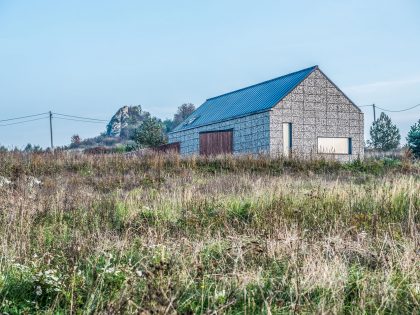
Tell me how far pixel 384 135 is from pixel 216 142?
1684 centimetres

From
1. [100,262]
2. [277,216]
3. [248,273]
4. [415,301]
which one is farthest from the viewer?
[277,216]

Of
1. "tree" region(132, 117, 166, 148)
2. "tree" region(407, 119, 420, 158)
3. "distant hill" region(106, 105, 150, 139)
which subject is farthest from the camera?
"distant hill" region(106, 105, 150, 139)

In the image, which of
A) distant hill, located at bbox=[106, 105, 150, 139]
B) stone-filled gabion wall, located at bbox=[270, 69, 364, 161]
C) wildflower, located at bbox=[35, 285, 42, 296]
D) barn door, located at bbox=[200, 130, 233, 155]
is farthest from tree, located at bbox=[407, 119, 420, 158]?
distant hill, located at bbox=[106, 105, 150, 139]

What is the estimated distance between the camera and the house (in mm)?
29594

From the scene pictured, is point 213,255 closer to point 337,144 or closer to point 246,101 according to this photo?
point 337,144

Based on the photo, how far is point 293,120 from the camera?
98.3ft

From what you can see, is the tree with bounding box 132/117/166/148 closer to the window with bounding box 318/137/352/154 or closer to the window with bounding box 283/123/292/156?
the window with bounding box 283/123/292/156

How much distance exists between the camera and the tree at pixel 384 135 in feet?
137

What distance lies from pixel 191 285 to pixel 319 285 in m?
0.99

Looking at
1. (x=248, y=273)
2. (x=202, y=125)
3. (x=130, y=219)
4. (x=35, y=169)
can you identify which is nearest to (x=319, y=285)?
(x=248, y=273)

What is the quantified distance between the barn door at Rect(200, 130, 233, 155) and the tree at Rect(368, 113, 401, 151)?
1558 centimetres

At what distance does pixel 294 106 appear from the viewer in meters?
29.9

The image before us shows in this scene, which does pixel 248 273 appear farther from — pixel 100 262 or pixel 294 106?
pixel 294 106

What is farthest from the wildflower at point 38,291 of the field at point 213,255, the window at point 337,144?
the window at point 337,144
